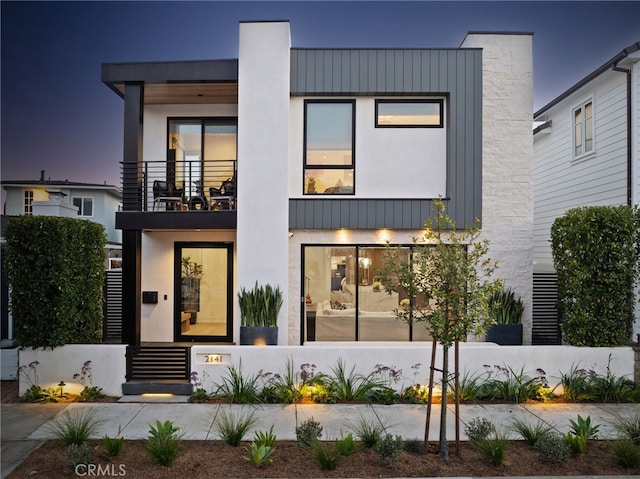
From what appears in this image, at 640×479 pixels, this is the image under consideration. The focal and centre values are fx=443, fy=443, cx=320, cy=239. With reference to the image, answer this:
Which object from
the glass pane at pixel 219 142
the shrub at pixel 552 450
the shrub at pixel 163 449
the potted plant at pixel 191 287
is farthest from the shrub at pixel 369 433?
the glass pane at pixel 219 142

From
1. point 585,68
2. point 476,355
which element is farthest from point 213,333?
point 585,68

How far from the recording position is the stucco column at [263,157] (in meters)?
9.12

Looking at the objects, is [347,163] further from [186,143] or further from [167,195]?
[167,195]

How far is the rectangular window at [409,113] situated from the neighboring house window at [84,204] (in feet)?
69.1

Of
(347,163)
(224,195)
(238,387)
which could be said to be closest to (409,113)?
(347,163)

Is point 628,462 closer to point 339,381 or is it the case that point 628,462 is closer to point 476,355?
point 476,355

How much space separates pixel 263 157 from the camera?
361 inches

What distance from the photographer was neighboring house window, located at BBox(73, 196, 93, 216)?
24.9 metres

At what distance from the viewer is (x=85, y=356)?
762 centimetres

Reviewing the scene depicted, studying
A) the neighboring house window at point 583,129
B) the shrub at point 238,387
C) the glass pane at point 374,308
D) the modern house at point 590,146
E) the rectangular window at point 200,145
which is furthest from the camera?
the neighboring house window at point 583,129

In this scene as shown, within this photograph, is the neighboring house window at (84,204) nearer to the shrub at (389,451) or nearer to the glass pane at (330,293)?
the glass pane at (330,293)

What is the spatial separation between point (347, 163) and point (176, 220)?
384cm

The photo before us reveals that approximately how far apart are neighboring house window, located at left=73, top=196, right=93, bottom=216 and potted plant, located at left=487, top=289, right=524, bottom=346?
2315 cm

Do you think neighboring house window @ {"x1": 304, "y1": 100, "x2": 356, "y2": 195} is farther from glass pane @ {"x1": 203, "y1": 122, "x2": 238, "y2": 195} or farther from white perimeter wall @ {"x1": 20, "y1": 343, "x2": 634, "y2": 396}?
white perimeter wall @ {"x1": 20, "y1": 343, "x2": 634, "y2": 396}
